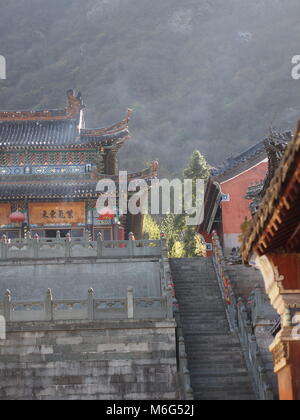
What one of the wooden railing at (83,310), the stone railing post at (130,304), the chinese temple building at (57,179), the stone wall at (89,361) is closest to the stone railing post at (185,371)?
the stone wall at (89,361)

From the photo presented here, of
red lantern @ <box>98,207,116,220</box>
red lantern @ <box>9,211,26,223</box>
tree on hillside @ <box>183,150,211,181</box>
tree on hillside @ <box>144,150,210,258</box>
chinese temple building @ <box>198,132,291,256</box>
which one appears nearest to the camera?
chinese temple building @ <box>198,132,291,256</box>

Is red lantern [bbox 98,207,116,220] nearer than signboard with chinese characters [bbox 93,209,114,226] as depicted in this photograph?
Yes

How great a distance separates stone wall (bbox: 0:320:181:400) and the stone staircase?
0.91m

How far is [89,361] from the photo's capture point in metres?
20.2

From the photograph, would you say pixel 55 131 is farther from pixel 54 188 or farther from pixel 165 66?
pixel 165 66

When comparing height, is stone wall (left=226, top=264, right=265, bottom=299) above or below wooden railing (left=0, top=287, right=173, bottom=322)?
above

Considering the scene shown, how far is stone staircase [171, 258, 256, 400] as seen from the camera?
19500 mm

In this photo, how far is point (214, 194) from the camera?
105 ft

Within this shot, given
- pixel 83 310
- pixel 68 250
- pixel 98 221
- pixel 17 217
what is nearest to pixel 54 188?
pixel 17 217

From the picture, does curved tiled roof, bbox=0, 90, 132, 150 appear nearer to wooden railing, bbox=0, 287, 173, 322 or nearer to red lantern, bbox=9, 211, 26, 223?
red lantern, bbox=9, 211, 26, 223

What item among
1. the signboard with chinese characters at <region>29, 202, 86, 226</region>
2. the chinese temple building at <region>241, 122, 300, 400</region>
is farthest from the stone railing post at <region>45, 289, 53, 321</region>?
the signboard with chinese characters at <region>29, 202, 86, 226</region>

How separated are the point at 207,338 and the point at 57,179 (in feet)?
44.9

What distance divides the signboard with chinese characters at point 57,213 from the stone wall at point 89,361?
12.3 meters

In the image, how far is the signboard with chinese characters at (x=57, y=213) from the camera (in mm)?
32594
